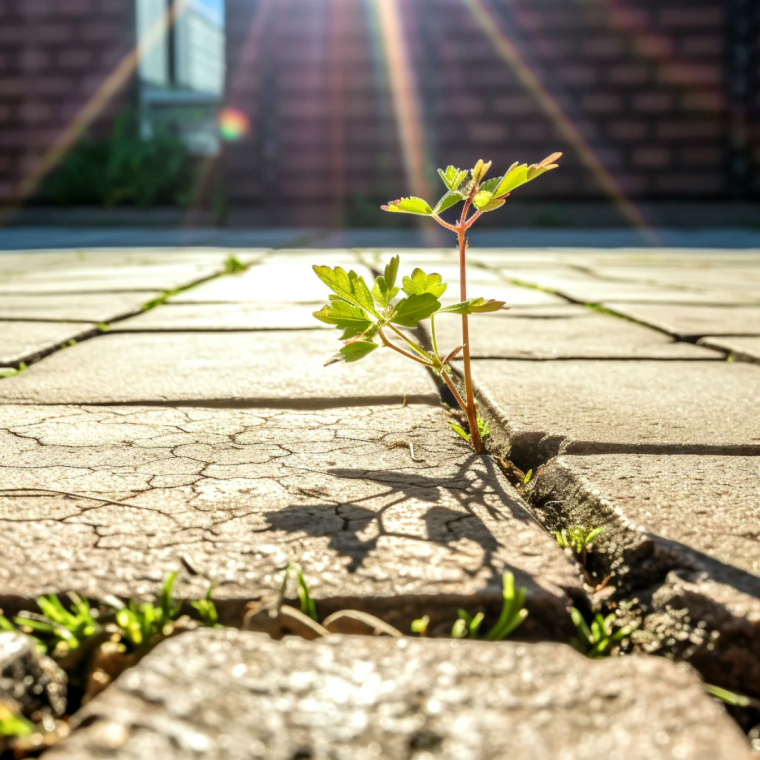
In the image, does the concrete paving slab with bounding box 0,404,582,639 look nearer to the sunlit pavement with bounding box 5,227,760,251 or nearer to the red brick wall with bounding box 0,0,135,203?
the sunlit pavement with bounding box 5,227,760,251

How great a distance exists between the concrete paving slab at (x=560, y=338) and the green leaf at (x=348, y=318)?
76cm

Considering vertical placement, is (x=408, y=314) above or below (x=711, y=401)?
above

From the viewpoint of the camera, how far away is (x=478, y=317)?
7.86 feet

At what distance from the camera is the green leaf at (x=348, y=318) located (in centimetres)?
98

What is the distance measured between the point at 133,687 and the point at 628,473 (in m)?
0.60

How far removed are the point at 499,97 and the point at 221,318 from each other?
7093mm

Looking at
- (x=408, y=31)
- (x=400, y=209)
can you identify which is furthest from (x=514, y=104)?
(x=400, y=209)

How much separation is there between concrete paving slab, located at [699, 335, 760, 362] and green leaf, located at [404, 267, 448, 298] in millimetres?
1008

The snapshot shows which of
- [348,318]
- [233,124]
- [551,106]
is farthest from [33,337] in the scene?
[551,106]

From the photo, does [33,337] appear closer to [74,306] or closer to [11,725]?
[74,306]

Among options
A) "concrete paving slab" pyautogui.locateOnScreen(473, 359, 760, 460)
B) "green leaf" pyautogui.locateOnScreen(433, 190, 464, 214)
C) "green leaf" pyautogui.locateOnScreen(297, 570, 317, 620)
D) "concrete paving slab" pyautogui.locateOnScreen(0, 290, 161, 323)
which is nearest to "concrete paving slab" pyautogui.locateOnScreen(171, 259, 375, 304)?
"concrete paving slab" pyautogui.locateOnScreen(0, 290, 161, 323)

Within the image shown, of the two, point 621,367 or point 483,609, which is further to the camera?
point 621,367

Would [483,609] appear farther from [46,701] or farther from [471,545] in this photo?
[46,701]

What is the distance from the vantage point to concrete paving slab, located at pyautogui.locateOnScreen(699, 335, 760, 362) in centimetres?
176
